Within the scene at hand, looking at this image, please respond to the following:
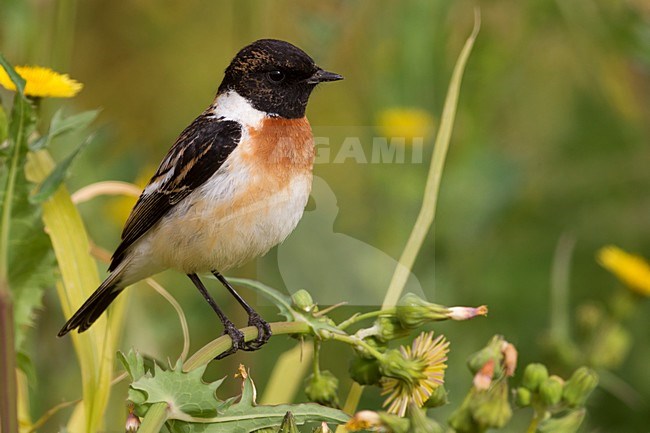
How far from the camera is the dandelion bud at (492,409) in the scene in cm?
155

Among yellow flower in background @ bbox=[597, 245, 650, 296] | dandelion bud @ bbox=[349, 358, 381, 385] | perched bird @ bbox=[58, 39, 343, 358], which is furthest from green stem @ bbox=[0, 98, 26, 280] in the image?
yellow flower in background @ bbox=[597, 245, 650, 296]

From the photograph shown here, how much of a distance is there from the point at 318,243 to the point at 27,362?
1.74 m

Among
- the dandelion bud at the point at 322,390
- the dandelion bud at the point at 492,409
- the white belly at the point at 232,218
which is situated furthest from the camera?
the white belly at the point at 232,218

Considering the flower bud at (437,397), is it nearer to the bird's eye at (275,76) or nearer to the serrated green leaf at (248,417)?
the serrated green leaf at (248,417)

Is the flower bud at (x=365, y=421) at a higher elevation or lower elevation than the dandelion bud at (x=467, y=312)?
lower

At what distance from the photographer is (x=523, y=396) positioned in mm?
1887

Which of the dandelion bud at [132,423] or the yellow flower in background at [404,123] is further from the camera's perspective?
the yellow flower in background at [404,123]

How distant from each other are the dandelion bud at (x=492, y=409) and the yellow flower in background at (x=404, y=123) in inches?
107

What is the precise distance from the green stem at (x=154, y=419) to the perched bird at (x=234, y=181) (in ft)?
2.53

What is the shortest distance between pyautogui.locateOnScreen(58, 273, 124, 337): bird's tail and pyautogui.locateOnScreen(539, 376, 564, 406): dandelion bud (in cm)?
100

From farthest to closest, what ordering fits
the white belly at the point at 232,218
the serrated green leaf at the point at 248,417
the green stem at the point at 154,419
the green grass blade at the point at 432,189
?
the white belly at the point at 232,218 < the green grass blade at the point at 432,189 < the serrated green leaf at the point at 248,417 < the green stem at the point at 154,419

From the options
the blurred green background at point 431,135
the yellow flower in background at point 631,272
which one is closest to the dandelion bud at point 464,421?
the blurred green background at point 431,135

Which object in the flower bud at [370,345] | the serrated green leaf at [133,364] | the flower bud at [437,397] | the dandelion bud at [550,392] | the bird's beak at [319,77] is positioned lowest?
the flower bud at [437,397]

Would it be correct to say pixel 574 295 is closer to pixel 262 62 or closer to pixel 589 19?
pixel 589 19
